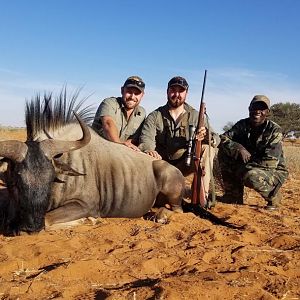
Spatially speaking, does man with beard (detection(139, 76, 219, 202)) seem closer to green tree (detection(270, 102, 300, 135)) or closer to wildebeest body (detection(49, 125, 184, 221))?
wildebeest body (detection(49, 125, 184, 221))

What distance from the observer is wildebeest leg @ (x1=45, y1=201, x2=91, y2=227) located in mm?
4530

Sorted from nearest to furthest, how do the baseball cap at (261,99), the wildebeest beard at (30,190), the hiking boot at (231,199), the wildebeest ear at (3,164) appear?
the wildebeest beard at (30,190)
the wildebeest ear at (3,164)
the baseball cap at (261,99)
the hiking boot at (231,199)

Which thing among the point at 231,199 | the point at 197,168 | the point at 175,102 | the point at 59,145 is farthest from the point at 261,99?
the point at 59,145

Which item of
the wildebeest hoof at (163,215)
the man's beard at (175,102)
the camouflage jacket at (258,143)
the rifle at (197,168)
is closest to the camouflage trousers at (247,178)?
the camouflage jacket at (258,143)

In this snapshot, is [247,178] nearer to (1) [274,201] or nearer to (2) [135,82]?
(1) [274,201]

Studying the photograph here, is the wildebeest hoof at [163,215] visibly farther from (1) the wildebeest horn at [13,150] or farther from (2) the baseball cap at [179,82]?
(2) the baseball cap at [179,82]

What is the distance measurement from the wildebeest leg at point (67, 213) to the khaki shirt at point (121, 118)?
186 cm

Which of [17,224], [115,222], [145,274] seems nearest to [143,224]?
[115,222]

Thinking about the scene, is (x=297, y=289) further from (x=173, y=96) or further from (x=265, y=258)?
(x=173, y=96)

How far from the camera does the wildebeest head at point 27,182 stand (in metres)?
4.07

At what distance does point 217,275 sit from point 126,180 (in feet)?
8.32

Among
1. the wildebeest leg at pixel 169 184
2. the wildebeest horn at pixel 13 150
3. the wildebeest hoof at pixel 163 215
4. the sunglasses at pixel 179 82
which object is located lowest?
the wildebeest hoof at pixel 163 215

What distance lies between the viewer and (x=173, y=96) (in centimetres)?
675

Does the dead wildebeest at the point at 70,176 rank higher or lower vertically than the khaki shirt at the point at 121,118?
lower
